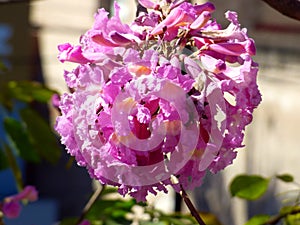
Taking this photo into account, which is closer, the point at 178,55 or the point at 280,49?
the point at 178,55

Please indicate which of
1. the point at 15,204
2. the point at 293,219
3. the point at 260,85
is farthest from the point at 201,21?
the point at 260,85

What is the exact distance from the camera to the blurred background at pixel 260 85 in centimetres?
262

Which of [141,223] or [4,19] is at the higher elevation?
[141,223]

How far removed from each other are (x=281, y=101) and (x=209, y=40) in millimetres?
2120

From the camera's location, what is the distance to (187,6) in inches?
24.4

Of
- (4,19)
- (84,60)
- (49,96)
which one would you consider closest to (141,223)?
(49,96)

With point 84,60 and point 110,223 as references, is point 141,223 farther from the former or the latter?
point 84,60

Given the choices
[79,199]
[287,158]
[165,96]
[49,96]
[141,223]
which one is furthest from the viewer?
[79,199]

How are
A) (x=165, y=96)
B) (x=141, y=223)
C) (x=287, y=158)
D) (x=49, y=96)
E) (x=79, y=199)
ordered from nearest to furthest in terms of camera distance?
(x=165, y=96), (x=141, y=223), (x=49, y=96), (x=287, y=158), (x=79, y=199)

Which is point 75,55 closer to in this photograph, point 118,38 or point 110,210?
point 118,38

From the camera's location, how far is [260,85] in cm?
279

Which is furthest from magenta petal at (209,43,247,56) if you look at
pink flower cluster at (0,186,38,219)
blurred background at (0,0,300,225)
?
blurred background at (0,0,300,225)

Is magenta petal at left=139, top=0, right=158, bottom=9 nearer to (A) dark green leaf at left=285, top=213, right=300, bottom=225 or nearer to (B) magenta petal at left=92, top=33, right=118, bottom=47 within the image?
(B) magenta petal at left=92, top=33, right=118, bottom=47

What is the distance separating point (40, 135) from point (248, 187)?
47cm
